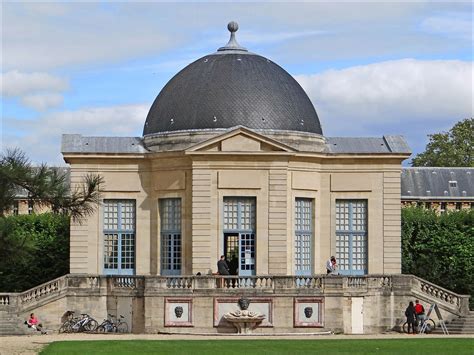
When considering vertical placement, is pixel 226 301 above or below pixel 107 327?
above

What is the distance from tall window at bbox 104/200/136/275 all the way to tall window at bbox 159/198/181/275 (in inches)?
49.3

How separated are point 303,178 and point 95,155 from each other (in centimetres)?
830

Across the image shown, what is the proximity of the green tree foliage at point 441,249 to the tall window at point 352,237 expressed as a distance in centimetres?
742

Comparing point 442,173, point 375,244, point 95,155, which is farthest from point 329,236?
point 442,173

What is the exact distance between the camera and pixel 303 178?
5306 centimetres

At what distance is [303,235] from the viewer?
2106 inches

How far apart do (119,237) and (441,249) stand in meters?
15.6

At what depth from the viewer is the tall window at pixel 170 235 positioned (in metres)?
53.0

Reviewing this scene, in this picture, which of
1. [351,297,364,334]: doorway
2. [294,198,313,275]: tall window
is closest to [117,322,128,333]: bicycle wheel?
[294,198,313,275]: tall window

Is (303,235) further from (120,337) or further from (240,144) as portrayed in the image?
(120,337)

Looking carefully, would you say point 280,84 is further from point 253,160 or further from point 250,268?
point 250,268

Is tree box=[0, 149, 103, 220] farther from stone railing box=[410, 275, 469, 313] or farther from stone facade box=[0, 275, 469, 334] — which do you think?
stone railing box=[410, 275, 469, 313]

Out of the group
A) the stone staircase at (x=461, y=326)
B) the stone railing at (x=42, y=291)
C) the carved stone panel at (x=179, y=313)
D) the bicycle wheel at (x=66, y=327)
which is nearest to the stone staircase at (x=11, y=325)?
the stone railing at (x=42, y=291)

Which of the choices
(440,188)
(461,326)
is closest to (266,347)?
(461,326)
